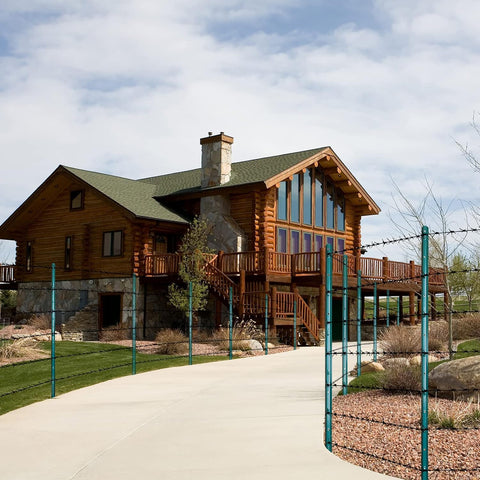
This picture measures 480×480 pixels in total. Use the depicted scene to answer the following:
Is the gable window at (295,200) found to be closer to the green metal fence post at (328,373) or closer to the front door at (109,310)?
the front door at (109,310)

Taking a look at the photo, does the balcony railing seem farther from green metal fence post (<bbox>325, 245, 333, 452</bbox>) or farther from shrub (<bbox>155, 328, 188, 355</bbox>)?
green metal fence post (<bbox>325, 245, 333, 452</bbox>)

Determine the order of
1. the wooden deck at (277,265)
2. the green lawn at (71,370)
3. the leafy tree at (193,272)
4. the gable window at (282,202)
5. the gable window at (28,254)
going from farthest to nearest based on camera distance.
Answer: the gable window at (28,254) → the gable window at (282,202) → the wooden deck at (277,265) → the leafy tree at (193,272) → the green lawn at (71,370)

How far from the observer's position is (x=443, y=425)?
9906 mm

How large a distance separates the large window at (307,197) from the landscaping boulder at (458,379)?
71.7ft

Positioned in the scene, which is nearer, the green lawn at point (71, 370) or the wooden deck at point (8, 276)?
the green lawn at point (71, 370)

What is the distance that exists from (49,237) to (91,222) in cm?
344

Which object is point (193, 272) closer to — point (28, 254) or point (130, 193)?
point (130, 193)

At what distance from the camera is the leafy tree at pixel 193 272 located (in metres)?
28.6

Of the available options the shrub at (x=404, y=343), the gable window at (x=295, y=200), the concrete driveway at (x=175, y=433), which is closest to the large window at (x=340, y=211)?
the gable window at (x=295, y=200)

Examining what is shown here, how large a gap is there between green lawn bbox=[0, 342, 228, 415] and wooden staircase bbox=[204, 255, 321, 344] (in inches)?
199

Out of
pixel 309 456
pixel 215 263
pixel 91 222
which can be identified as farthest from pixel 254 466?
pixel 91 222

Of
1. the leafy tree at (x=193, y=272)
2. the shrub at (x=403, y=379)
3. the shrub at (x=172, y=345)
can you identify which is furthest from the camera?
the leafy tree at (x=193, y=272)

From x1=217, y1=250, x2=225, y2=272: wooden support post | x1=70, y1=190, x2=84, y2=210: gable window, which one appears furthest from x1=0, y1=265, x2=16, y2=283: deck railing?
x1=217, y1=250, x2=225, y2=272: wooden support post

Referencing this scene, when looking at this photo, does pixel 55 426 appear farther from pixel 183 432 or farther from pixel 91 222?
pixel 91 222
